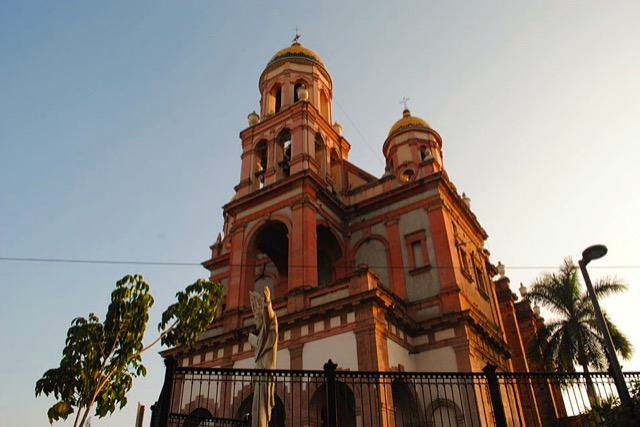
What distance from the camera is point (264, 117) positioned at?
30.8m

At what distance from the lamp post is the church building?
28.8 ft

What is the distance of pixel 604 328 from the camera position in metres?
11.1

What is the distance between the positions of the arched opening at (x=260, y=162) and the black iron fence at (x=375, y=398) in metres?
11.0

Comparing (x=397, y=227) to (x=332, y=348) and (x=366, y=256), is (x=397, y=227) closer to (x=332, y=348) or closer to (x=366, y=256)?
(x=366, y=256)

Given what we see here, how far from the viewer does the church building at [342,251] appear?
20734 mm

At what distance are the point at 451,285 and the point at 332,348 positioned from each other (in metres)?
6.31

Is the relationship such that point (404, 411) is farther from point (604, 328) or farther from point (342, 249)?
point (604, 328)

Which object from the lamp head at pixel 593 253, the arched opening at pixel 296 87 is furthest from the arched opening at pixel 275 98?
the lamp head at pixel 593 253

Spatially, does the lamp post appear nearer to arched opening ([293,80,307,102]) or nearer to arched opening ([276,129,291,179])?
arched opening ([276,129,291,179])

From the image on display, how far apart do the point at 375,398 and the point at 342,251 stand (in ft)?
34.3

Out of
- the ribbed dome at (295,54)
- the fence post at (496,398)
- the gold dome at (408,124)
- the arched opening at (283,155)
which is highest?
the ribbed dome at (295,54)

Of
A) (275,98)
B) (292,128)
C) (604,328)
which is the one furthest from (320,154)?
(604,328)

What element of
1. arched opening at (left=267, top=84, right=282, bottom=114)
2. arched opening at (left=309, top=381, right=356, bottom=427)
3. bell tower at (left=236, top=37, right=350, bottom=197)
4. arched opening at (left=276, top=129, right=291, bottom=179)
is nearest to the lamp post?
arched opening at (left=309, top=381, right=356, bottom=427)

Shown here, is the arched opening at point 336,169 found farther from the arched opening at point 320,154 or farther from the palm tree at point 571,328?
the palm tree at point 571,328
